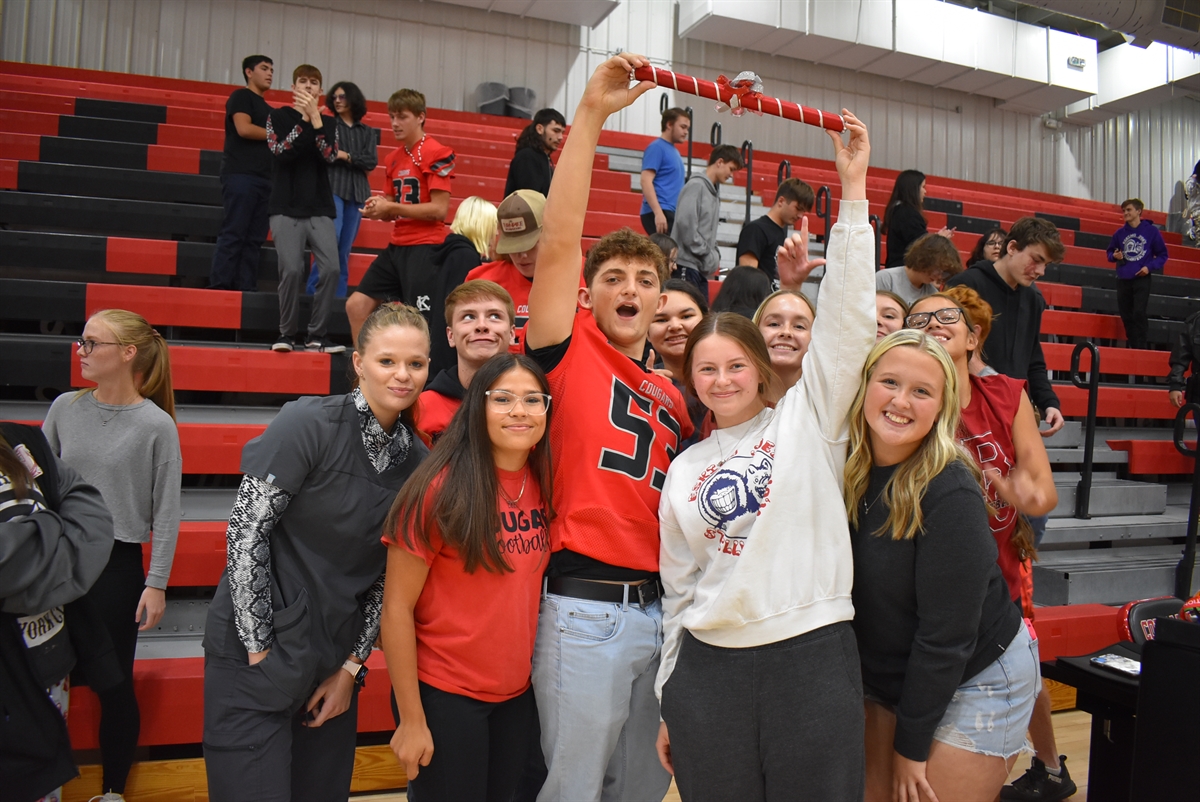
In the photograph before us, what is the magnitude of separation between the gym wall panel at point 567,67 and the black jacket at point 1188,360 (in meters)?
7.05

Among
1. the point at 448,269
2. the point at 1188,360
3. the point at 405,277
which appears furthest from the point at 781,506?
the point at 1188,360

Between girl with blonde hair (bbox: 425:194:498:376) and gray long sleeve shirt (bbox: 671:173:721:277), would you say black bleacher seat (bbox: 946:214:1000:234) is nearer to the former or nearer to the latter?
gray long sleeve shirt (bbox: 671:173:721:277)

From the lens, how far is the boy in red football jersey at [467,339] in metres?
2.04

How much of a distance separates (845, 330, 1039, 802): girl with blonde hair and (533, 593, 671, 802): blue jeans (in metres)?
0.43

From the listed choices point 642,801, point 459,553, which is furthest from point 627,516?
point 642,801

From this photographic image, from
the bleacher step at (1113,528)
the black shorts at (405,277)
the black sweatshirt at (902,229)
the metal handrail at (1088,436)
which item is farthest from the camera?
the black sweatshirt at (902,229)

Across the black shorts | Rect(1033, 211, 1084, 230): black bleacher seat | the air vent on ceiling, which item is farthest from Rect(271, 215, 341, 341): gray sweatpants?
the air vent on ceiling

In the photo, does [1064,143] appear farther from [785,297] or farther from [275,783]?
[275,783]

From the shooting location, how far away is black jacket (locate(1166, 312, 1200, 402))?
447cm

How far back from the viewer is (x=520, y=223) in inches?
96.1

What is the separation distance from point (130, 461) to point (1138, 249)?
7.62 metres

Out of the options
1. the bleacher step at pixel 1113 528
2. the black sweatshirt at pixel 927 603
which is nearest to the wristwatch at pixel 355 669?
the black sweatshirt at pixel 927 603

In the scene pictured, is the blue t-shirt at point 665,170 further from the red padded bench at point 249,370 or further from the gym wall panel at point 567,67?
the gym wall panel at point 567,67

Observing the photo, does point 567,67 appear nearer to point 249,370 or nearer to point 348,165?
point 348,165
